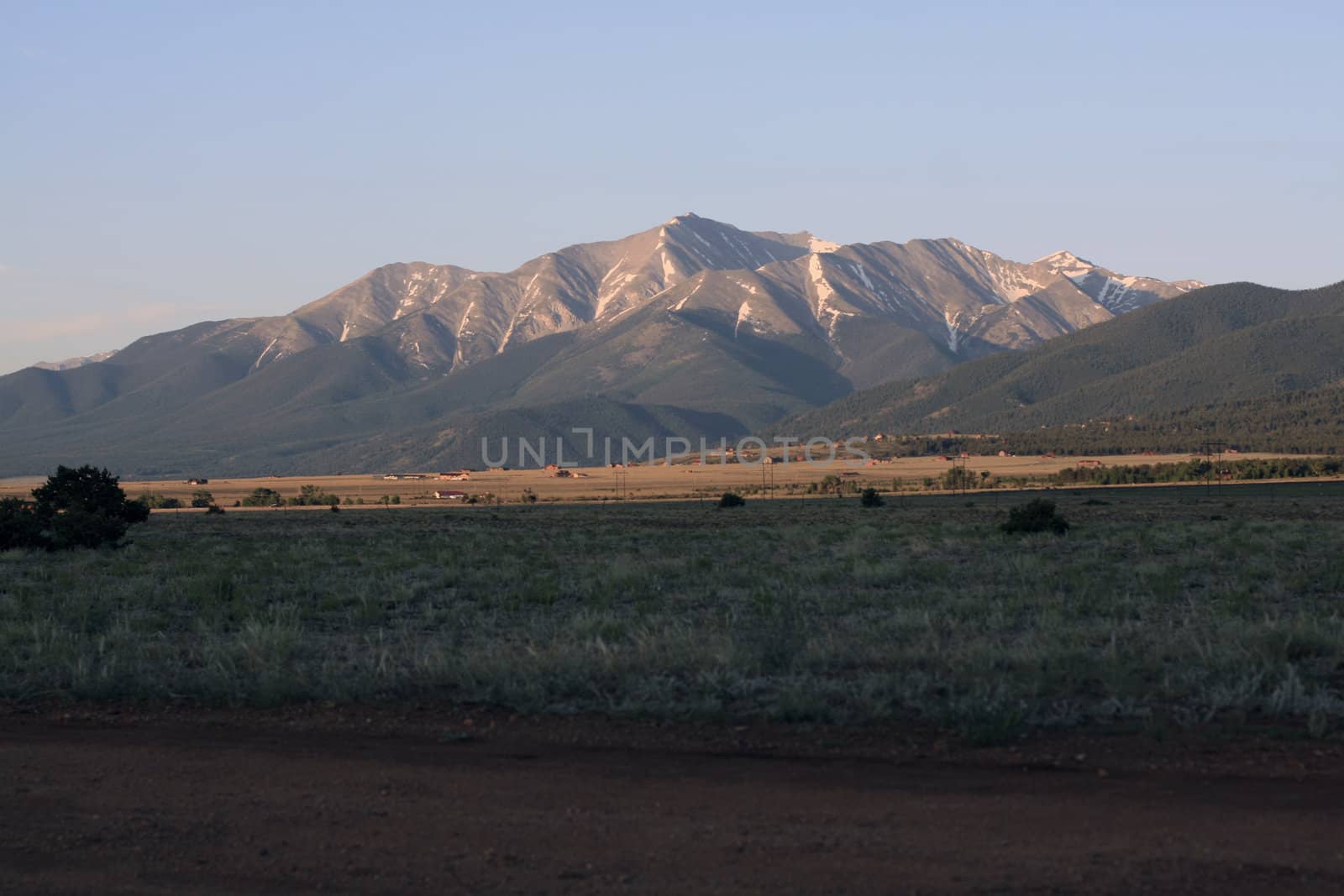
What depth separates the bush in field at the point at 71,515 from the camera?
32438 mm

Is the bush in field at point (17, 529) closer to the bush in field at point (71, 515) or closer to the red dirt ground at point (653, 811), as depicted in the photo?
the bush in field at point (71, 515)

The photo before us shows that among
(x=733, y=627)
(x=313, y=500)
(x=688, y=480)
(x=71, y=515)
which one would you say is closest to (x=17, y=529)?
(x=71, y=515)

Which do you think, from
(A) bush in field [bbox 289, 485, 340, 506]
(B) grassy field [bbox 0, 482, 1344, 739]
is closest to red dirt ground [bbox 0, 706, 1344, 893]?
(B) grassy field [bbox 0, 482, 1344, 739]

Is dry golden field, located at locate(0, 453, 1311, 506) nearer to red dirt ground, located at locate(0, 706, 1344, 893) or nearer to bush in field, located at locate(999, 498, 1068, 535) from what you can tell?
bush in field, located at locate(999, 498, 1068, 535)

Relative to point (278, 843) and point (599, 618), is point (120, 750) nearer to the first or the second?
point (278, 843)

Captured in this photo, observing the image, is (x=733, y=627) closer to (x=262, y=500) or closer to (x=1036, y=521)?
(x=1036, y=521)

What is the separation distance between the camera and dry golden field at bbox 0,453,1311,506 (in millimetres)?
107750

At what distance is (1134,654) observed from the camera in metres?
12.9

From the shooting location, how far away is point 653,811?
8.27 metres

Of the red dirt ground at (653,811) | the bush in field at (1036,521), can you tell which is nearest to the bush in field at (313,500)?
the bush in field at (1036,521)

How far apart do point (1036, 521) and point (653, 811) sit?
1120 inches

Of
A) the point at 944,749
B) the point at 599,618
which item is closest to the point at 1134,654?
the point at 944,749

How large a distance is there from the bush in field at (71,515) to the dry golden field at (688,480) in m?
54.7

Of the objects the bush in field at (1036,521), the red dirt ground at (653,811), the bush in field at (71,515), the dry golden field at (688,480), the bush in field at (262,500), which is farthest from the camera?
the dry golden field at (688,480)
